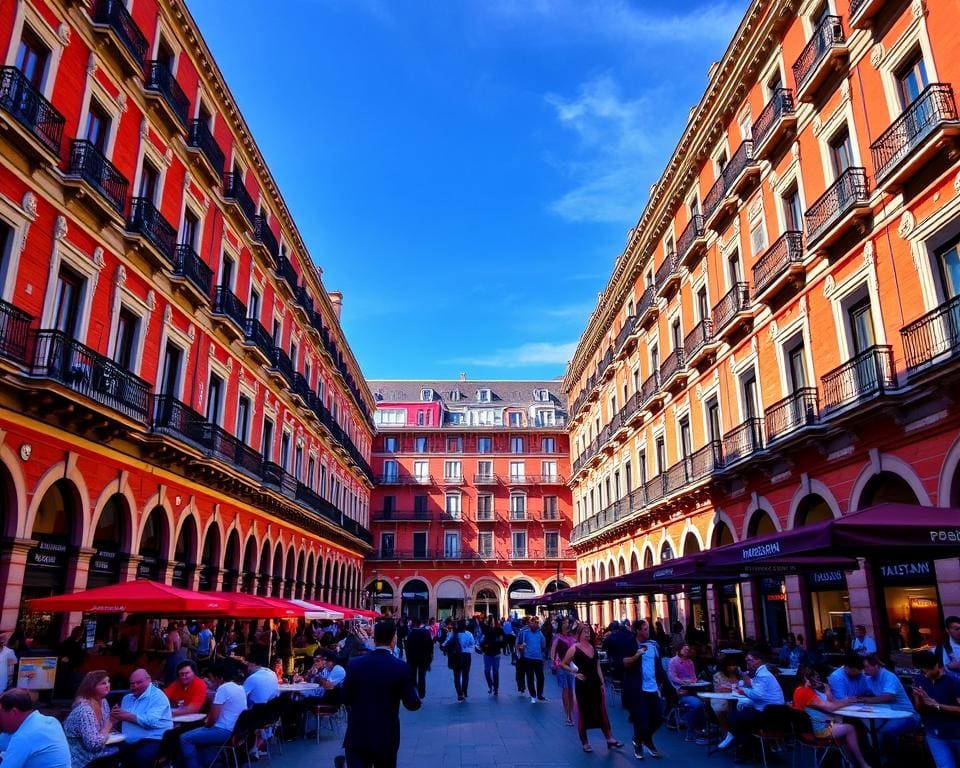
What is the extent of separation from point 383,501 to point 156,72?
1619 inches

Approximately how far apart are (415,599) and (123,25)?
43.1 metres

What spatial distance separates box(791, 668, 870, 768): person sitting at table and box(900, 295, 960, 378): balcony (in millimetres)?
5645

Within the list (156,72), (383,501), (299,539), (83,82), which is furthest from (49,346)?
(383,501)

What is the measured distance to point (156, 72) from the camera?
1731 cm

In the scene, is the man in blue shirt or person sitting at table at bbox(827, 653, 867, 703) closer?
the man in blue shirt

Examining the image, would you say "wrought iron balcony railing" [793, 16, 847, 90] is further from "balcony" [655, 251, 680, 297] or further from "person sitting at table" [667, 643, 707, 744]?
"person sitting at table" [667, 643, 707, 744]

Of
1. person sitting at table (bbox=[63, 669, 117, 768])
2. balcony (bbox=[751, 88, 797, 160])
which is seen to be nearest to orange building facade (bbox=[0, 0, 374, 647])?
person sitting at table (bbox=[63, 669, 117, 768])

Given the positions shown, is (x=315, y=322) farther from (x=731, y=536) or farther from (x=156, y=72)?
(x=731, y=536)

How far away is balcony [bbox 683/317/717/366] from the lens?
22188 millimetres

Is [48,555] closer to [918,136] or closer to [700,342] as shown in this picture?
[918,136]

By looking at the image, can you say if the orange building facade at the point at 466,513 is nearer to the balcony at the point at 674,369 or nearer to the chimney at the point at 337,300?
the chimney at the point at 337,300

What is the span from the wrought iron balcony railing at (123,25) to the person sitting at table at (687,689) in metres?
15.8

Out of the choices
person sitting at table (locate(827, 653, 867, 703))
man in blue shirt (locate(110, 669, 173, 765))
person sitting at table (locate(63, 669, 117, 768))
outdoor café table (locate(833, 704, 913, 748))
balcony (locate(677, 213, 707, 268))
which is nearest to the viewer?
person sitting at table (locate(63, 669, 117, 768))

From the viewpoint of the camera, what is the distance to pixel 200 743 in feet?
25.9
